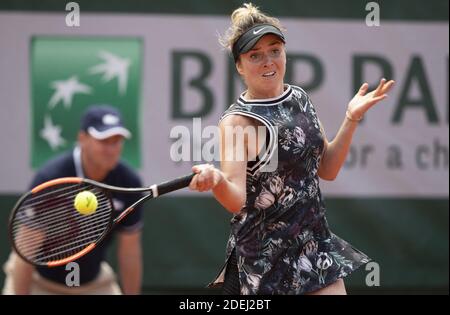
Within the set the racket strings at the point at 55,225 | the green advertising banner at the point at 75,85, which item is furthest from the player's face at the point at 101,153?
the green advertising banner at the point at 75,85

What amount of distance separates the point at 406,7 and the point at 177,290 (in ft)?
7.39

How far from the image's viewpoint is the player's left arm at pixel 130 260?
15.5 ft

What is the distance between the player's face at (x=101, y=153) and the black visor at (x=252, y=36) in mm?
1485

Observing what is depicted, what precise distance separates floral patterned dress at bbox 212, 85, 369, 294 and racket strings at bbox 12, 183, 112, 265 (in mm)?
645

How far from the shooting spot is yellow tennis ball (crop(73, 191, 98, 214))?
3396 millimetres

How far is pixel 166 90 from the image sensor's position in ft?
18.2

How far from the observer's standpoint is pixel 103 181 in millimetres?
4633

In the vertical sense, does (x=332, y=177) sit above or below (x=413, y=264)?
above

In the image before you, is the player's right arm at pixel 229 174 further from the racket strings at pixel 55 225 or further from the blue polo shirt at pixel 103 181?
the blue polo shirt at pixel 103 181

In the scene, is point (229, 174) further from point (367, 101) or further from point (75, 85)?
point (75, 85)
